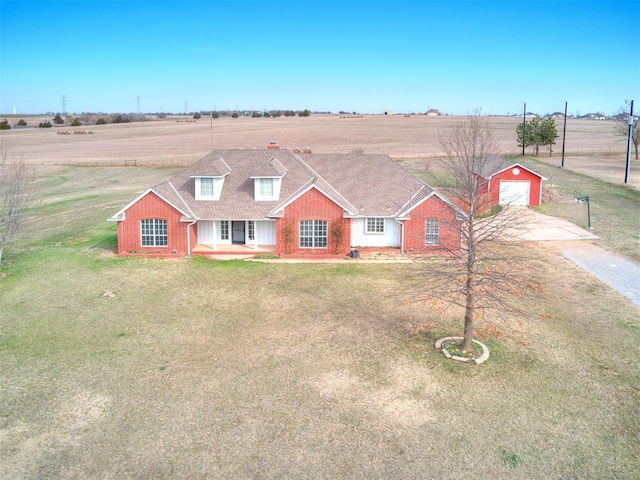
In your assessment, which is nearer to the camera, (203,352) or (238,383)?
(238,383)

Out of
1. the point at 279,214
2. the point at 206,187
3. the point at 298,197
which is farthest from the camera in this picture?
the point at 206,187

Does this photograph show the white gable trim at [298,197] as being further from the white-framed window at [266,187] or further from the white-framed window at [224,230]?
the white-framed window at [224,230]

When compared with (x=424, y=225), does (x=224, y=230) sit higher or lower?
lower

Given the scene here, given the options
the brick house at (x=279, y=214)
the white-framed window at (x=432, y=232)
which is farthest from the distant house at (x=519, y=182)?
the white-framed window at (x=432, y=232)

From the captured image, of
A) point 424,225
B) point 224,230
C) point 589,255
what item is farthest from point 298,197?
point 589,255

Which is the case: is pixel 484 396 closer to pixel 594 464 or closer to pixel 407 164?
pixel 594 464

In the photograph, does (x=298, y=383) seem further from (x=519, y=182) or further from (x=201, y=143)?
(x=201, y=143)

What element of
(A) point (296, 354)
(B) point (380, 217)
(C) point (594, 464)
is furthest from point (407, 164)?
(C) point (594, 464)
